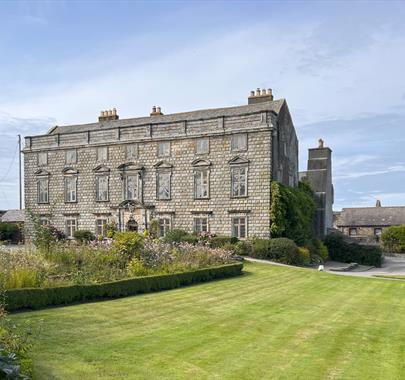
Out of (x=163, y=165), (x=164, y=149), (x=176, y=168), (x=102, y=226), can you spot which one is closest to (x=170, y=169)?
(x=176, y=168)

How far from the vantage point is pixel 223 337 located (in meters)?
9.85

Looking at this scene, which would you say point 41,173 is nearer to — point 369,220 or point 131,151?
point 131,151

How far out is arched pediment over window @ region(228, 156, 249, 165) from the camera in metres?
32.2

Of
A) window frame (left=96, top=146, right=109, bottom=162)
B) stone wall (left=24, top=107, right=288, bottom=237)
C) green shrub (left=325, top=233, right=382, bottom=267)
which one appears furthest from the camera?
window frame (left=96, top=146, right=109, bottom=162)

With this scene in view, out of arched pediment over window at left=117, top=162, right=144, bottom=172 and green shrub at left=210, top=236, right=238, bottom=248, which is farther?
arched pediment over window at left=117, top=162, right=144, bottom=172

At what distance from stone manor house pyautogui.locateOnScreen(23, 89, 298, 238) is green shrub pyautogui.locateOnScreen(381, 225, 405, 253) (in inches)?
646

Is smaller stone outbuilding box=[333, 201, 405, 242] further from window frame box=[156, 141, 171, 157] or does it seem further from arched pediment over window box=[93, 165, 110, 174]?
arched pediment over window box=[93, 165, 110, 174]

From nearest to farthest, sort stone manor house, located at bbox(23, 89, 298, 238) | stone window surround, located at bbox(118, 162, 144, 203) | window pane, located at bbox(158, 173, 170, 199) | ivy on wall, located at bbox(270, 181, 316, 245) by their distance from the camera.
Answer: ivy on wall, located at bbox(270, 181, 316, 245), stone manor house, located at bbox(23, 89, 298, 238), window pane, located at bbox(158, 173, 170, 199), stone window surround, located at bbox(118, 162, 144, 203)

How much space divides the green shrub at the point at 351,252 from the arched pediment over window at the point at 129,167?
50.2 feet

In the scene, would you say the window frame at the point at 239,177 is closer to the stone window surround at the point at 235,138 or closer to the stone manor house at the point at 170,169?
the stone manor house at the point at 170,169

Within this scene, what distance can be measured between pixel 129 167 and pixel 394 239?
28.2 metres

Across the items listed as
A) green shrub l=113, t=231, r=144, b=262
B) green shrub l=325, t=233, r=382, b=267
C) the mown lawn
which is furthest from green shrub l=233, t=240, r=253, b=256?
the mown lawn

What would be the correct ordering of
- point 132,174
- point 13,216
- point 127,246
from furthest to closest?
1. point 13,216
2. point 132,174
3. point 127,246

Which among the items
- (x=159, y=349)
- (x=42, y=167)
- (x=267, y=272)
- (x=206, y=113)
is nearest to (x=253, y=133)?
(x=206, y=113)
